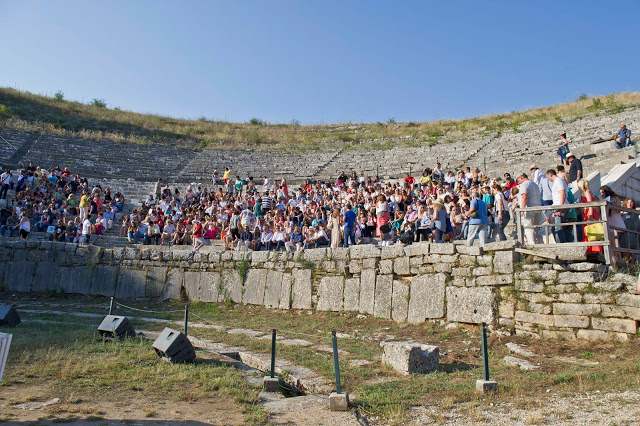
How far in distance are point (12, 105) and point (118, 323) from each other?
1417 inches

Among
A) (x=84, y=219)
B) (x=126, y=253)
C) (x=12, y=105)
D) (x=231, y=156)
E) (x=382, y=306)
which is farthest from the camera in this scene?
(x=12, y=105)

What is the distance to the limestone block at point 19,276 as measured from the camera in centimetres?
1686

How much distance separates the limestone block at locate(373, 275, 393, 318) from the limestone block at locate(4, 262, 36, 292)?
40.2 ft

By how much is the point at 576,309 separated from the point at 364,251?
488cm

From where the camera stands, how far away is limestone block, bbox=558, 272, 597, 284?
8.02 metres

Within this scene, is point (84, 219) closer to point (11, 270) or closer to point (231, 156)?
point (11, 270)

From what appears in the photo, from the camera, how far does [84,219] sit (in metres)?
19.2

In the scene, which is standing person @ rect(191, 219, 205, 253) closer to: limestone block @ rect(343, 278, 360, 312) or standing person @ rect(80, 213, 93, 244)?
standing person @ rect(80, 213, 93, 244)

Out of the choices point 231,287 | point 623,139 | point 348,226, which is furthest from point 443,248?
point 623,139

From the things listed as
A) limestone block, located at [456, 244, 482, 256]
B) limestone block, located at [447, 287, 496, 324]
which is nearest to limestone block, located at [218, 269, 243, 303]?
limestone block, located at [447, 287, 496, 324]

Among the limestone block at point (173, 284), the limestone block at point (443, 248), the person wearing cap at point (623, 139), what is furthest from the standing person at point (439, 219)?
the person wearing cap at point (623, 139)

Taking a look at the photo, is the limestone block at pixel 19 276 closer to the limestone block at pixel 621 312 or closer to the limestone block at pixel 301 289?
the limestone block at pixel 301 289

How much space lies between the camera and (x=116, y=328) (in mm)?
8984

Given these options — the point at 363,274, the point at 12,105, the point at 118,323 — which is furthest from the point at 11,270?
the point at 12,105
